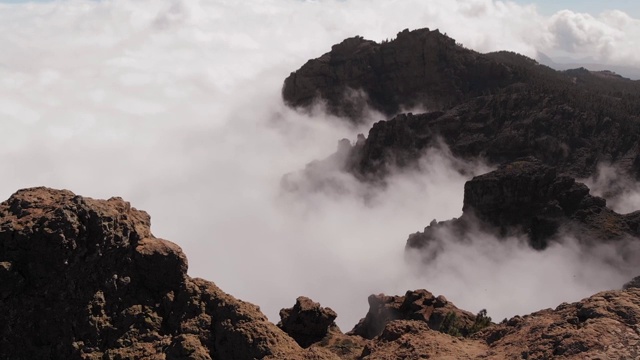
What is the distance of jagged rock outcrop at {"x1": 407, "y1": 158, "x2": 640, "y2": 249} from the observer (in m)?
104

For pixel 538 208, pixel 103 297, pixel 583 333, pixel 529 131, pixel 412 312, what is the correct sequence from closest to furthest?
pixel 583 333, pixel 103 297, pixel 412 312, pixel 538 208, pixel 529 131

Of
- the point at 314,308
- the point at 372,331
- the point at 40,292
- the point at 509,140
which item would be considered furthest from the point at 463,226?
the point at 40,292

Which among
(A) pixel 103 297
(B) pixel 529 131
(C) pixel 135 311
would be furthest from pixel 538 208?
(A) pixel 103 297

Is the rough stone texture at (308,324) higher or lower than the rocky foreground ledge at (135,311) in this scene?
higher

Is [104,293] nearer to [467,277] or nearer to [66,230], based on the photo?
[66,230]

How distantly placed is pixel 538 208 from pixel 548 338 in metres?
93.6

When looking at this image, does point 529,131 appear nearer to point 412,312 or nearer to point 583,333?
point 412,312

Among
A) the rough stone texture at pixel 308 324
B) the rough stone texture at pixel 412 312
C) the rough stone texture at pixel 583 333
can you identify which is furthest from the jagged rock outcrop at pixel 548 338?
the rough stone texture at pixel 412 312

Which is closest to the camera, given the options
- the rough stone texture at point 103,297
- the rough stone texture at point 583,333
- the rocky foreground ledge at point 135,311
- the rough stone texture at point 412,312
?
the rough stone texture at point 583,333

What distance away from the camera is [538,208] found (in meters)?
110

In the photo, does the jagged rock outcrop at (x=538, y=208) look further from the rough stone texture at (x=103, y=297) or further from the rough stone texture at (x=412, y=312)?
the rough stone texture at (x=103, y=297)

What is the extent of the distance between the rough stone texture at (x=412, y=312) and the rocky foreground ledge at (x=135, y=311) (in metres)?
25.5

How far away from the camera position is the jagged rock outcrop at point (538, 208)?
342 ft

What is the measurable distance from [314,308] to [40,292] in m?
23.9
